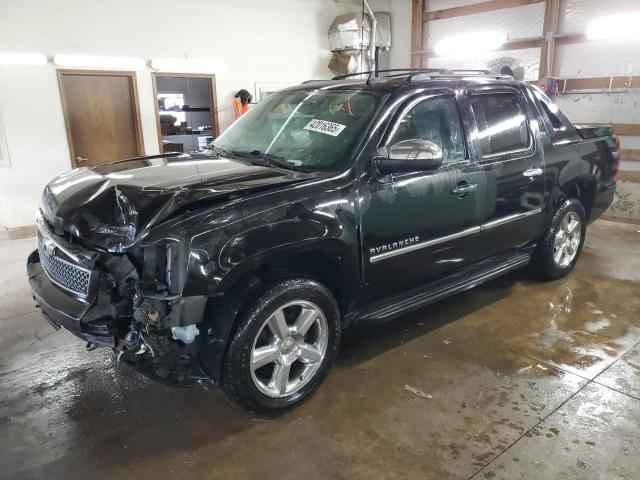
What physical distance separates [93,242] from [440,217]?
77.4 inches

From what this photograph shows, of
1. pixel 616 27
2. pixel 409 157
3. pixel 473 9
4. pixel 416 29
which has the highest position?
pixel 473 9

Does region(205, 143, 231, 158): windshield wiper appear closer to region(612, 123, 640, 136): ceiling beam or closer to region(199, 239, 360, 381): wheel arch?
region(199, 239, 360, 381): wheel arch

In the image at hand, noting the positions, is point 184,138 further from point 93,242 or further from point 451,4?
point 93,242

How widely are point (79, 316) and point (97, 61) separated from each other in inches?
209

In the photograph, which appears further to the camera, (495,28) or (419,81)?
(495,28)

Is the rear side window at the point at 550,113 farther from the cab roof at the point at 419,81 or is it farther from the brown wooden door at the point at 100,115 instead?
the brown wooden door at the point at 100,115

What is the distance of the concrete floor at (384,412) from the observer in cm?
224

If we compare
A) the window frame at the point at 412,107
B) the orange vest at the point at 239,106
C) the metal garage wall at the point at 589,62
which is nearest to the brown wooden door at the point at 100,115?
the orange vest at the point at 239,106

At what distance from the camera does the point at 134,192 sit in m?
2.37

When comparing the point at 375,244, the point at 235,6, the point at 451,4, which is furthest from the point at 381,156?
the point at 451,4

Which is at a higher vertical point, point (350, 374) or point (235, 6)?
point (235, 6)

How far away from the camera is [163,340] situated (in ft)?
7.25

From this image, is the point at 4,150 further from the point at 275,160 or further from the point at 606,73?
the point at 606,73

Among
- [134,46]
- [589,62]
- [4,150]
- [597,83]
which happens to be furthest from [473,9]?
[4,150]
